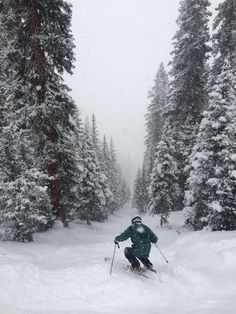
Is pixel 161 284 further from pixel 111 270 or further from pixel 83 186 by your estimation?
pixel 83 186

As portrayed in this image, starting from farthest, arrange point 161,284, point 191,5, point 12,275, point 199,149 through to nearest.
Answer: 1. point 191,5
2. point 199,149
3. point 161,284
4. point 12,275

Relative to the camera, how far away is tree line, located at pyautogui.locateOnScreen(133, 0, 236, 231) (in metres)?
15.7

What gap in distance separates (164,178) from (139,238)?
64.0 ft

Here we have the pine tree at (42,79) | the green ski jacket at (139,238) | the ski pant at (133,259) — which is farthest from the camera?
the pine tree at (42,79)

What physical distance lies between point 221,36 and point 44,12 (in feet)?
43.5

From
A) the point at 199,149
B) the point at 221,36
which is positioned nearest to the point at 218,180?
the point at 199,149

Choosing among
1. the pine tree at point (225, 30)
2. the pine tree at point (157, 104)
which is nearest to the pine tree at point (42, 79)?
the pine tree at point (225, 30)

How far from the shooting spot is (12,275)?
26.3 feet

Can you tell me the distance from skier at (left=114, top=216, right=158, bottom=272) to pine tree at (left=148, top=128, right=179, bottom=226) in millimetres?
18850

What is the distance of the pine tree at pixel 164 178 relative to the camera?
93.7ft

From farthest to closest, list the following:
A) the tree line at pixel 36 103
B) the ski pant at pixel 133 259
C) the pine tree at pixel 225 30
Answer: the pine tree at pixel 225 30 → the tree line at pixel 36 103 → the ski pant at pixel 133 259

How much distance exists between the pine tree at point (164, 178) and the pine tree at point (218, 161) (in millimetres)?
10607

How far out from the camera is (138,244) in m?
9.51

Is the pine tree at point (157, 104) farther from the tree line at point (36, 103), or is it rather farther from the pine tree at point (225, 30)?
the tree line at point (36, 103)
